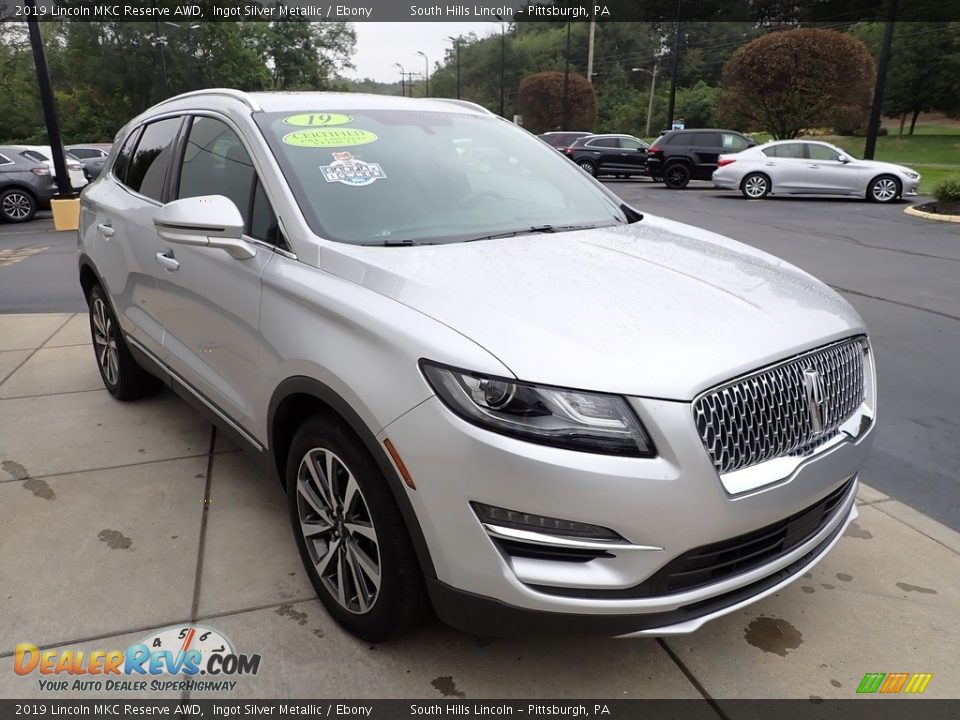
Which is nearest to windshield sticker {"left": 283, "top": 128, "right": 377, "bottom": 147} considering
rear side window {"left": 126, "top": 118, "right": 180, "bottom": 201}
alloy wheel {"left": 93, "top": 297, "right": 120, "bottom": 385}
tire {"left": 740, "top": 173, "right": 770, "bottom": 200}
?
rear side window {"left": 126, "top": 118, "right": 180, "bottom": 201}

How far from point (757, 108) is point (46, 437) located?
1200 inches

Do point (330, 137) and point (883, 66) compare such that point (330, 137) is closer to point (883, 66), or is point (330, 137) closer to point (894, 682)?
point (894, 682)

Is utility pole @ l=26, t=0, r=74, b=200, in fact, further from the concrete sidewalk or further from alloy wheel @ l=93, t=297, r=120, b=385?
the concrete sidewalk

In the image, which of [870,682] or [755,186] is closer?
[870,682]

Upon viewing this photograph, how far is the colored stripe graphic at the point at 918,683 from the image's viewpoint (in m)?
2.34

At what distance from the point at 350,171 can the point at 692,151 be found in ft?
67.8

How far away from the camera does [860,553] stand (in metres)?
3.06

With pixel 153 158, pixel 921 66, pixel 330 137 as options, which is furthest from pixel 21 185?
pixel 921 66

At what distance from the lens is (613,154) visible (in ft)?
81.4

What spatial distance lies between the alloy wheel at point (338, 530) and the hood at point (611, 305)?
0.62 m

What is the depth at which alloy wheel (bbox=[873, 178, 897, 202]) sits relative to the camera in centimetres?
1645

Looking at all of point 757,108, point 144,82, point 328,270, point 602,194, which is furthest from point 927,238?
point 144,82

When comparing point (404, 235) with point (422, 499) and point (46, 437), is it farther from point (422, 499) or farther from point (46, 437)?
point (46, 437)

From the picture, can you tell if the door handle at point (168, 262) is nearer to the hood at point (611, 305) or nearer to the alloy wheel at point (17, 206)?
the hood at point (611, 305)
